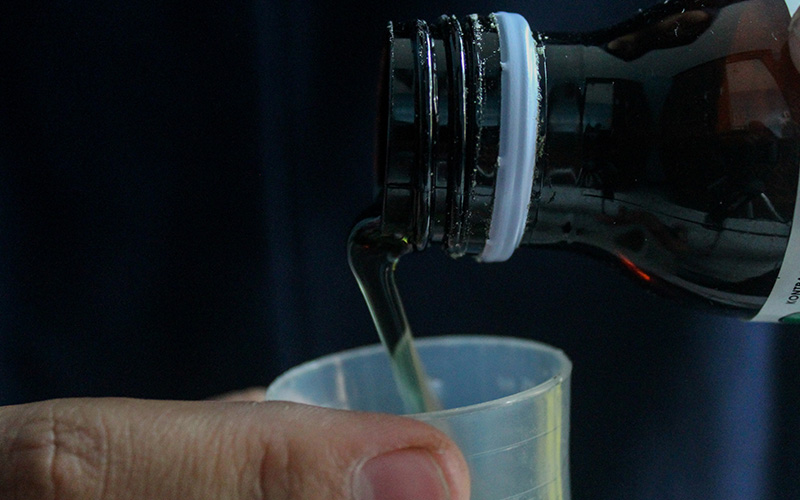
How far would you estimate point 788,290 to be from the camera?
0.43 meters

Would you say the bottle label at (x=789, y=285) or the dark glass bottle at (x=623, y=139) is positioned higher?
the dark glass bottle at (x=623, y=139)

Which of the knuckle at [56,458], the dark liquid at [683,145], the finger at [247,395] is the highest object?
the dark liquid at [683,145]

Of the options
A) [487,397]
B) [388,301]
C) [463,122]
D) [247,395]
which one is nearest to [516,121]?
[463,122]

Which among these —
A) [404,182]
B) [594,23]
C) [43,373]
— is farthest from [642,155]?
[43,373]

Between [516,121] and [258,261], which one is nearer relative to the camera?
[516,121]

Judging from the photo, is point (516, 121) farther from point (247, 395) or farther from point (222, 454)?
point (247, 395)

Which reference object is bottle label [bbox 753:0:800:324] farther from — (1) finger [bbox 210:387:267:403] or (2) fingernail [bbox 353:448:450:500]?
(1) finger [bbox 210:387:267:403]

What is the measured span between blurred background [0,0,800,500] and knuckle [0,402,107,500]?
27 cm

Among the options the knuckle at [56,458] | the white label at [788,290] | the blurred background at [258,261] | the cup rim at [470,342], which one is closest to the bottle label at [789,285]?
the white label at [788,290]

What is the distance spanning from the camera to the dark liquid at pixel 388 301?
0.49 metres

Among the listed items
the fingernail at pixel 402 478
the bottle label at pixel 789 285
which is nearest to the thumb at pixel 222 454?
the fingernail at pixel 402 478

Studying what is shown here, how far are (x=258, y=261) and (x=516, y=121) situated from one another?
369 millimetres

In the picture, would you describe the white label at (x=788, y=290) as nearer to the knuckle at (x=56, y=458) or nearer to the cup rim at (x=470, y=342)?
the cup rim at (x=470, y=342)

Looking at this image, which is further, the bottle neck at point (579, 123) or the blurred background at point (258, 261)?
the blurred background at point (258, 261)
